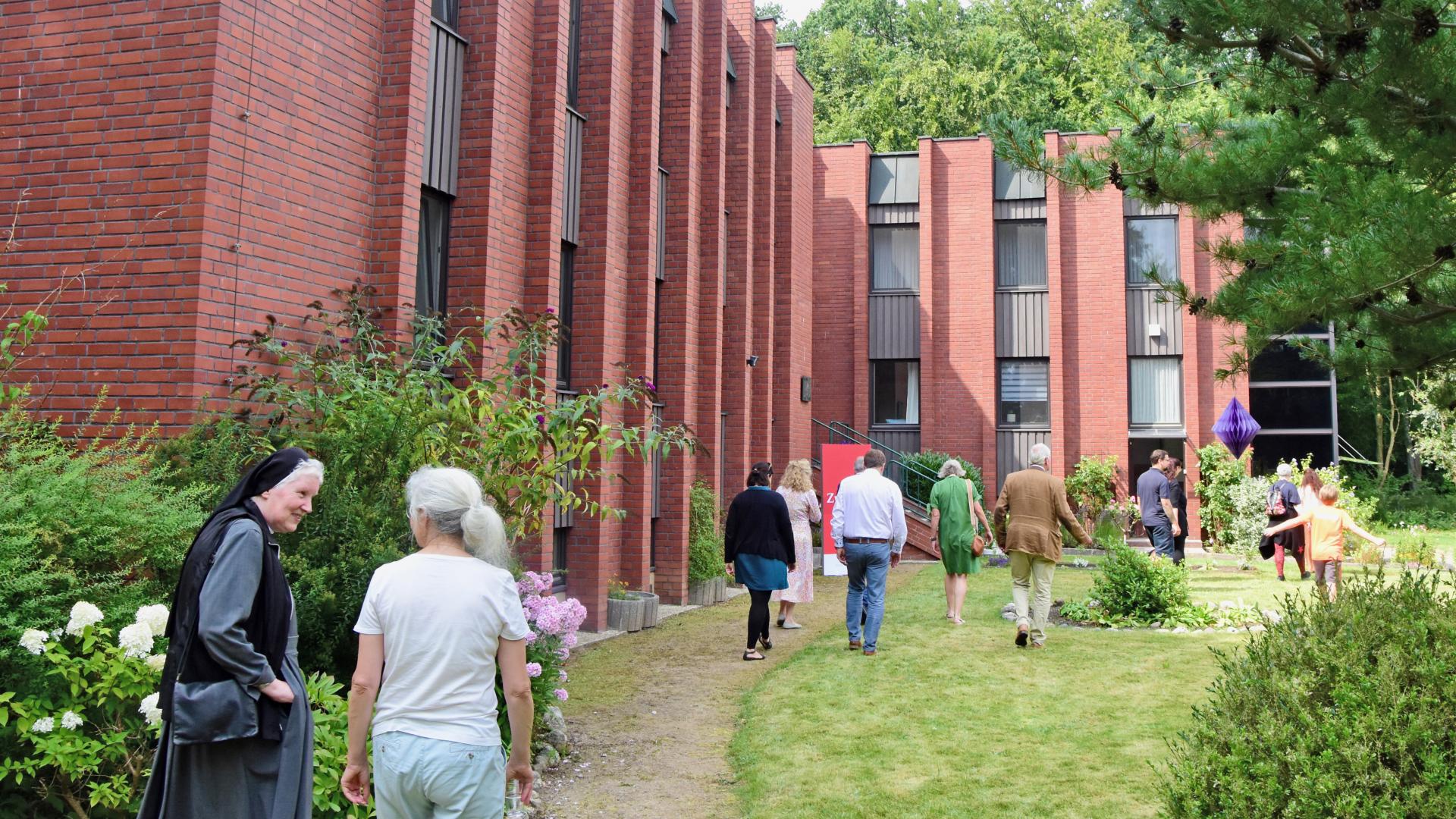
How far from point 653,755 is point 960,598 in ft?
20.1

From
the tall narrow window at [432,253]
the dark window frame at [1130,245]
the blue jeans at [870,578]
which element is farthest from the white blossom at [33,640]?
the dark window frame at [1130,245]

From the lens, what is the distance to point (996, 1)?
150 feet

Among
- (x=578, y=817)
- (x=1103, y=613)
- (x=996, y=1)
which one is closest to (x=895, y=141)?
(x=996, y=1)

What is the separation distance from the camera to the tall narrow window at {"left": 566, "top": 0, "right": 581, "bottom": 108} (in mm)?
13289

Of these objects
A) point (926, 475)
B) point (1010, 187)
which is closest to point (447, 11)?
point (926, 475)

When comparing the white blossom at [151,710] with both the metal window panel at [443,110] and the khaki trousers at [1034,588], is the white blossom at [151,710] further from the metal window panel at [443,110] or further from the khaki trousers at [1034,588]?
the khaki trousers at [1034,588]

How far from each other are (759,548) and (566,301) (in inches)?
173

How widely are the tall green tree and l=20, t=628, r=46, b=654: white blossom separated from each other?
228 inches

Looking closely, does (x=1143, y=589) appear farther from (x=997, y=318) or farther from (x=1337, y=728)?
(x=997, y=318)

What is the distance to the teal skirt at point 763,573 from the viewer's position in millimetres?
10562

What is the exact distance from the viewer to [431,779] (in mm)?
3553

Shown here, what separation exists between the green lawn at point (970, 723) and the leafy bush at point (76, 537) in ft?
11.4

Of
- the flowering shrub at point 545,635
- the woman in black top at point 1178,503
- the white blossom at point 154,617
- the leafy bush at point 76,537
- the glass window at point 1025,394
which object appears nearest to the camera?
the white blossom at point 154,617

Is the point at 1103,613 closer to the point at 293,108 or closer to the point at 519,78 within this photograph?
the point at 519,78
